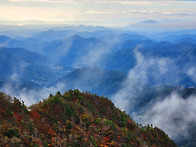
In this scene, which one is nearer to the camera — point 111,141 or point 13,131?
point 13,131

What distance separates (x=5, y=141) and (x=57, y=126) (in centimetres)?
995

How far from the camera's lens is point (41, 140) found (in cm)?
2408

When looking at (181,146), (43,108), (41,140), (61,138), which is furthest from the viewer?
(181,146)

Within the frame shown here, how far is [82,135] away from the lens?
28406 millimetres

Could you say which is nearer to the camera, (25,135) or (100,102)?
(25,135)

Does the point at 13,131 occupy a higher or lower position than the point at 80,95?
lower

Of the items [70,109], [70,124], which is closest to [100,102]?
[70,109]

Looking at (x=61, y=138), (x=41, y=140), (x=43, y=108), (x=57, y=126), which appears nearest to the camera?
(x=41, y=140)

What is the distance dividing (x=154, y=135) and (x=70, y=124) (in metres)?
34.5

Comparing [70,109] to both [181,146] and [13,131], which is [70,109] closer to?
[13,131]

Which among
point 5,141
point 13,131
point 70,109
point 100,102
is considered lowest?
point 5,141

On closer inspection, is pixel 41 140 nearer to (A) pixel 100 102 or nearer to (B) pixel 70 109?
(B) pixel 70 109

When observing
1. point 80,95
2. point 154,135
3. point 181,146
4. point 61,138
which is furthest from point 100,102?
point 181,146

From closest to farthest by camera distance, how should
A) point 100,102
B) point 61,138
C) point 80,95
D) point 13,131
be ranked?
point 13,131, point 61,138, point 80,95, point 100,102
